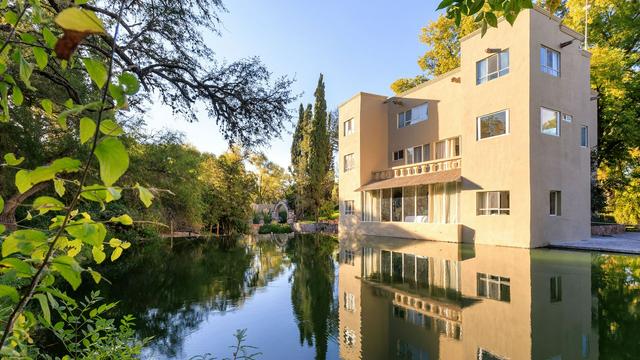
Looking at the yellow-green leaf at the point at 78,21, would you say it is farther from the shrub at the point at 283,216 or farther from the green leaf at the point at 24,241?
the shrub at the point at 283,216

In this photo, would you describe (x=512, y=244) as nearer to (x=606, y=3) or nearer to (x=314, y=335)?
(x=314, y=335)

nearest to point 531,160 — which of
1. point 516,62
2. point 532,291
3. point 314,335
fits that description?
point 516,62

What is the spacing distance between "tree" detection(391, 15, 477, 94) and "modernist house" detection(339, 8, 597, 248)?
757 centimetres

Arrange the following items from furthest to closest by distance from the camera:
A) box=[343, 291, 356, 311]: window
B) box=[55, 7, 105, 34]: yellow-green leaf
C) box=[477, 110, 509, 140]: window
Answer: box=[477, 110, 509, 140]: window, box=[343, 291, 356, 311]: window, box=[55, 7, 105, 34]: yellow-green leaf

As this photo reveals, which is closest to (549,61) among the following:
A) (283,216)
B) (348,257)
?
(348,257)

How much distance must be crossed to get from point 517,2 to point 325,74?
30.6 metres

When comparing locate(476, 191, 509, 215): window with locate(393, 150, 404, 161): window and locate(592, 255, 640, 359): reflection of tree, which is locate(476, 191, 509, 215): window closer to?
locate(592, 255, 640, 359): reflection of tree

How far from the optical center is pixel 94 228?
0.81 m

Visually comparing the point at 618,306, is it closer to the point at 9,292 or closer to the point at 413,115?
the point at 9,292

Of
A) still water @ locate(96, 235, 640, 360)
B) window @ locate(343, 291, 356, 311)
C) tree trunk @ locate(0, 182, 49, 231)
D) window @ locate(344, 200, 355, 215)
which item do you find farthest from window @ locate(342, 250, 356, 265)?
window @ locate(344, 200, 355, 215)

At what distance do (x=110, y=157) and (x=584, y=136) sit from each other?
2104 centimetres

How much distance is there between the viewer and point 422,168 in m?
19.8

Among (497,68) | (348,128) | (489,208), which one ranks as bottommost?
(489,208)

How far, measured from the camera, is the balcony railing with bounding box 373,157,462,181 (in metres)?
18.1
